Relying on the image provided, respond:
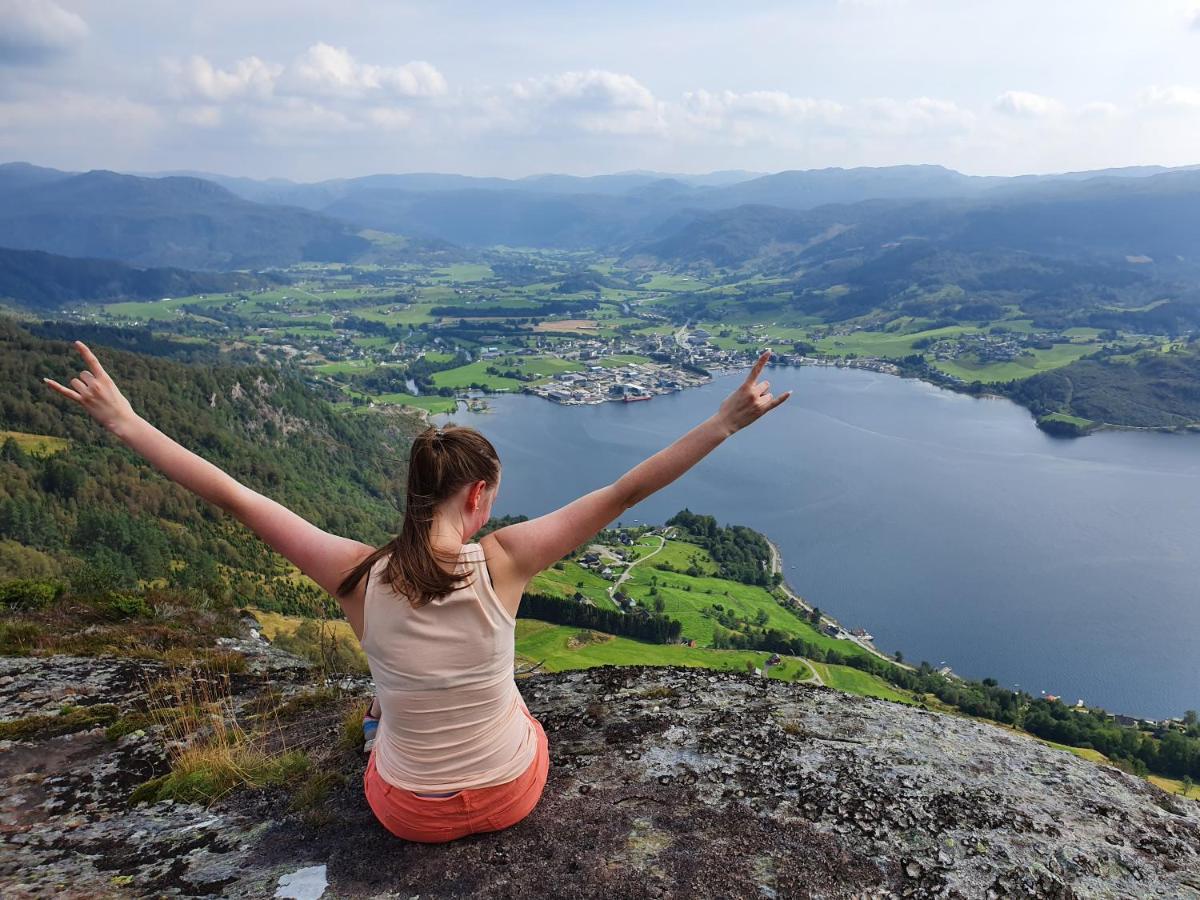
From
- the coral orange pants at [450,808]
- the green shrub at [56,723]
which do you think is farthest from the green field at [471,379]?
the coral orange pants at [450,808]

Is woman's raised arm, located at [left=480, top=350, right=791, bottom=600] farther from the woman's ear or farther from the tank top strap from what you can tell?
the woman's ear

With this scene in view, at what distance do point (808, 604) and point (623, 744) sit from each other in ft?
191

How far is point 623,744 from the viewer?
4.34 meters

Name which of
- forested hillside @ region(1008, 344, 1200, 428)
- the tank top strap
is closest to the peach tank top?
the tank top strap

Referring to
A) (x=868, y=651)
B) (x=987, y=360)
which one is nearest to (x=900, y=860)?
(x=868, y=651)

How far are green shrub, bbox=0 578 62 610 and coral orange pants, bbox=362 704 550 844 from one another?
8182 mm

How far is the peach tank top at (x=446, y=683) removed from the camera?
263 centimetres

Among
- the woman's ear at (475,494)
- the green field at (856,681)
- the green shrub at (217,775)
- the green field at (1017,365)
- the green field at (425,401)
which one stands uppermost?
the woman's ear at (475,494)

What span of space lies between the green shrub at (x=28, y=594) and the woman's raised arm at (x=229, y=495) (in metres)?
7.78

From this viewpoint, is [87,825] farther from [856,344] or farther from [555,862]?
[856,344]

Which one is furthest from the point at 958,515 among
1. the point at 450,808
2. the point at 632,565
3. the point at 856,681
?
the point at 450,808

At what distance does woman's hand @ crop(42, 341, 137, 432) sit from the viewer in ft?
9.55

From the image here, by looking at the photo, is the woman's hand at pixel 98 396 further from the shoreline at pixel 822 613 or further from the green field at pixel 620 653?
the shoreline at pixel 822 613

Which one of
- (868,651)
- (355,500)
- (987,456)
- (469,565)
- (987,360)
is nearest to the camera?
(469,565)
